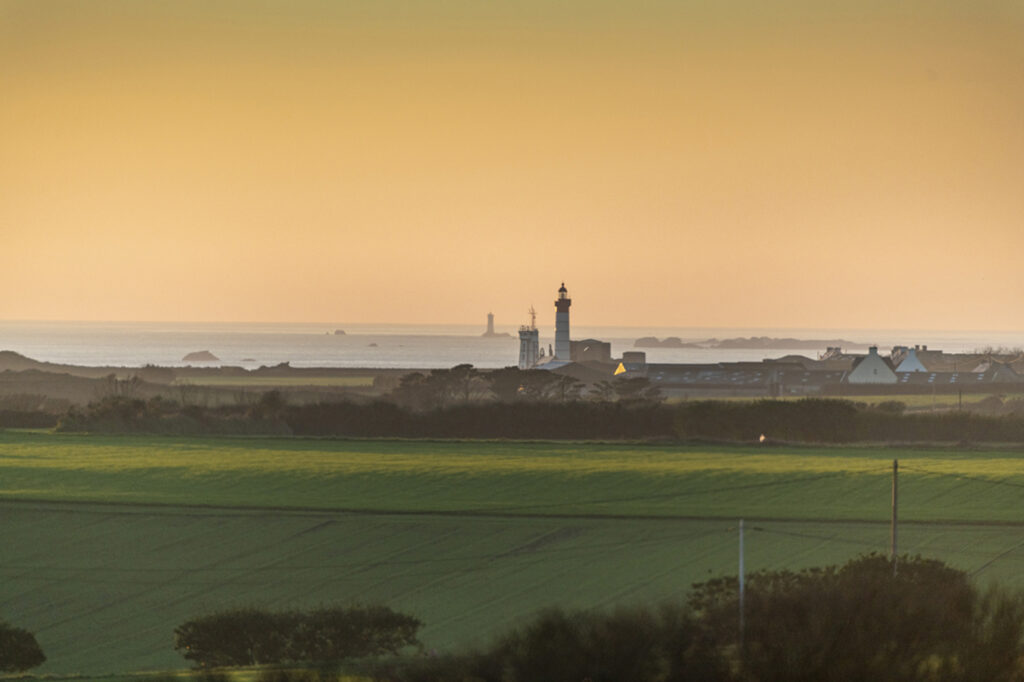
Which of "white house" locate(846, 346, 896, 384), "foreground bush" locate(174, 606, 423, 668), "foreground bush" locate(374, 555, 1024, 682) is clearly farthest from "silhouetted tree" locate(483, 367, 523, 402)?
"foreground bush" locate(374, 555, 1024, 682)

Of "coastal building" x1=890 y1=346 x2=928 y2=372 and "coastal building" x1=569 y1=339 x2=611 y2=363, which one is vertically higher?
"coastal building" x1=569 y1=339 x2=611 y2=363

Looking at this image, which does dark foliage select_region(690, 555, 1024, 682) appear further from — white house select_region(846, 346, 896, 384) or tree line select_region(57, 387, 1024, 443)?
white house select_region(846, 346, 896, 384)

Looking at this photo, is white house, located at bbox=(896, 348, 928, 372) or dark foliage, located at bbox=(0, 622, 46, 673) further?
white house, located at bbox=(896, 348, 928, 372)

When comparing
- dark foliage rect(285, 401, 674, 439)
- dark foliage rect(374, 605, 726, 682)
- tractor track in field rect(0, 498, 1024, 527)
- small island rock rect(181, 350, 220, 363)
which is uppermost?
small island rock rect(181, 350, 220, 363)

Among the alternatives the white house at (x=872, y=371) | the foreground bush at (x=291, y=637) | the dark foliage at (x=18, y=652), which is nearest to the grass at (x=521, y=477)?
the foreground bush at (x=291, y=637)

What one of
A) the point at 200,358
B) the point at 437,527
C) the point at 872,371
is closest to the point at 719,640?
the point at 437,527

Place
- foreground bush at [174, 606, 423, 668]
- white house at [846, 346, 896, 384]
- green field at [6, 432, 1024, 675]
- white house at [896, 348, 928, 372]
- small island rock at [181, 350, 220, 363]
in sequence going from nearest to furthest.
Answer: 1. foreground bush at [174, 606, 423, 668]
2. green field at [6, 432, 1024, 675]
3. white house at [846, 346, 896, 384]
4. white house at [896, 348, 928, 372]
5. small island rock at [181, 350, 220, 363]
